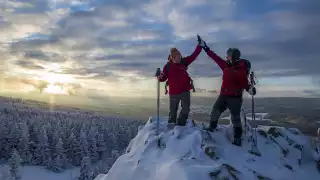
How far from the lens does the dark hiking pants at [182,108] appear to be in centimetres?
934

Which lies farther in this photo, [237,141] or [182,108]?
[182,108]

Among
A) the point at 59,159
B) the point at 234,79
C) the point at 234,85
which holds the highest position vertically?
the point at 234,79

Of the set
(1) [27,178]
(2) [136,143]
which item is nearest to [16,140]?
(1) [27,178]

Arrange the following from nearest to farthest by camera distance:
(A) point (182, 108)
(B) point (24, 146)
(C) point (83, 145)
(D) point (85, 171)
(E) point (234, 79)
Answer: (E) point (234, 79), (A) point (182, 108), (D) point (85, 171), (B) point (24, 146), (C) point (83, 145)

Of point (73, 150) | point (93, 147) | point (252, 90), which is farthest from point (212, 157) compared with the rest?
point (93, 147)

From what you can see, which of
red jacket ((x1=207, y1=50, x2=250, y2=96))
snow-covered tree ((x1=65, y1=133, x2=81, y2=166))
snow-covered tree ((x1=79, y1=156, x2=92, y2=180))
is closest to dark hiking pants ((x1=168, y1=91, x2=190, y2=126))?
red jacket ((x1=207, y1=50, x2=250, y2=96))

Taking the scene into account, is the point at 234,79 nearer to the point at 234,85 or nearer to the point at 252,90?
the point at 234,85

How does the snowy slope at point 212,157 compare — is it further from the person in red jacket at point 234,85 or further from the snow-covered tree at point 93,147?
the snow-covered tree at point 93,147

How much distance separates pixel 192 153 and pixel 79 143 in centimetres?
6415

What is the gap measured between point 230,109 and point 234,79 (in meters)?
0.93

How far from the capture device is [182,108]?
375 inches

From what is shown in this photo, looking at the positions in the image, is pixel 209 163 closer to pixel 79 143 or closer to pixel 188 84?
pixel 188 84

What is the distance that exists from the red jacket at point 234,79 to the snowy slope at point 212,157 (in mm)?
1200

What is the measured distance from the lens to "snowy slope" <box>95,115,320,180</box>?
6242 millimetres
